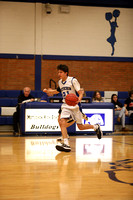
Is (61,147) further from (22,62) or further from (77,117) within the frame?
(22,62)

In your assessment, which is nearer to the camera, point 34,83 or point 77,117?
point 77,117

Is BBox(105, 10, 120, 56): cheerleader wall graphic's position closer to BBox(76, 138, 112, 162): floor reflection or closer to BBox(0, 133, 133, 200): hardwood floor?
BBox(76, 138, 112, 162): floor reflection

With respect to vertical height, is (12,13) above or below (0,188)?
above

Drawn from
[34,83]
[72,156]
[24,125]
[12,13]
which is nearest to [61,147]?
[72,156]

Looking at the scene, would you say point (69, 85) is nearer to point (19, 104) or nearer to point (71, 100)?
point (71, 100)

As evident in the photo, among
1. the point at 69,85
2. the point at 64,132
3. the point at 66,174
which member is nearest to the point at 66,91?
the point at 69,85

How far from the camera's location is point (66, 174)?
3.93 metres

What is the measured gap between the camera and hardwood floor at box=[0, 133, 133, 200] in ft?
9.92

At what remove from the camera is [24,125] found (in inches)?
349

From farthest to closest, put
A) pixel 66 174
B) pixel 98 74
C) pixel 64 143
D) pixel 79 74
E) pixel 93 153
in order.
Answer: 1. pixel 98 74
2. pixel 79 74
3. pixel 64 143
4. pixel 93 153
5. pixel 66 174

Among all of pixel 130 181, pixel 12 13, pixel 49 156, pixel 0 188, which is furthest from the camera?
pixel 12 13

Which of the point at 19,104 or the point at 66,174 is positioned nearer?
the point at 66,174

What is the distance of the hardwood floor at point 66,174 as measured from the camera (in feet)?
9.92

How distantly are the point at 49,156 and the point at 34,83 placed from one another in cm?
763
